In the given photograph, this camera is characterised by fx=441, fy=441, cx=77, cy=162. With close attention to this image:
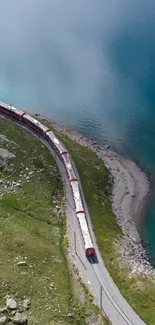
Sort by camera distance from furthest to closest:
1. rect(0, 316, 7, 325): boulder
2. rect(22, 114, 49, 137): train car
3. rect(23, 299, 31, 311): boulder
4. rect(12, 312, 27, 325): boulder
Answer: rect(22, 114, 49, 137): train car < rect(23, 299, 31, 311): boulder < rect(12, 312, 27, 325): boulder < rect(0, 316, 7, 325): boulder

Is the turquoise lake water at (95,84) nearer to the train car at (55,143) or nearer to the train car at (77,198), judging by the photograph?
the train car at (77,198)

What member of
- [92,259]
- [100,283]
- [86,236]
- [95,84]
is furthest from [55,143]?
[95,84]

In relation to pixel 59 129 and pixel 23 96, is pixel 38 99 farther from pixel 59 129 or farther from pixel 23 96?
pixel 59 129

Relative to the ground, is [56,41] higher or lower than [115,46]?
higher

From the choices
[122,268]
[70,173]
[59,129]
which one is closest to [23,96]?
[59,129]

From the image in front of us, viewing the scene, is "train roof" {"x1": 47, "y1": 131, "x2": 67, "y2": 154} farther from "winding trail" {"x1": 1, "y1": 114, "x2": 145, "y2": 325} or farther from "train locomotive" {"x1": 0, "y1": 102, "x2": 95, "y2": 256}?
"winding trail" {"x1": 1, "y1": 114, "x2": 145, "y2": 325}

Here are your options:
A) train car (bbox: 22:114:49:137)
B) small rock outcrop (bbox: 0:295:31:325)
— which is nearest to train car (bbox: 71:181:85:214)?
train car (bbox: 22:114:49:137)

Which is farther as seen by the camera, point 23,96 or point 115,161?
point 23,96

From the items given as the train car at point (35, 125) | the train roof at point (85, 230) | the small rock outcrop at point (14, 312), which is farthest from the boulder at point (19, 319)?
the train car at point (35, 125)
